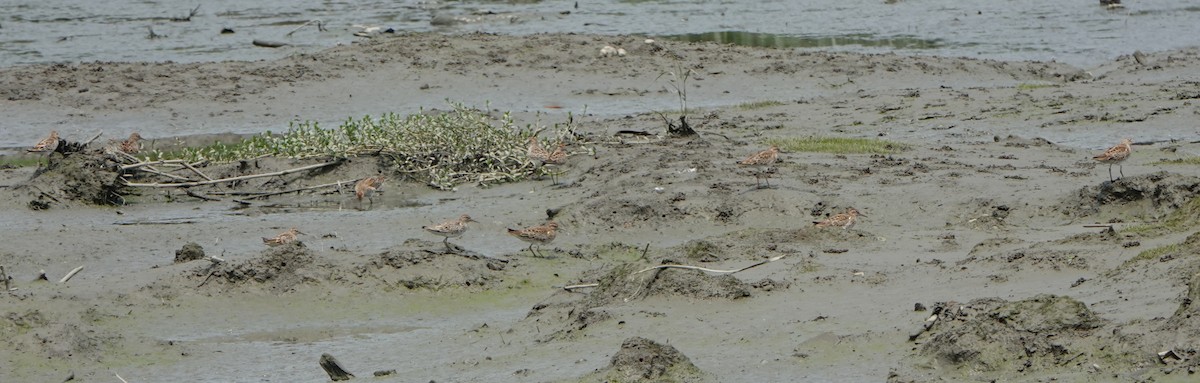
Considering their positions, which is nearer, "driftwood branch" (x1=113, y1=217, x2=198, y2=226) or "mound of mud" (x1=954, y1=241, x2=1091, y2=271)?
"mound of mud" (x1=954, y1=241, x2=1091, y2=271)

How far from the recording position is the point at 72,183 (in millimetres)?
13305

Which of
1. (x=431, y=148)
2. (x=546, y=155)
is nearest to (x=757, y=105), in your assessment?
(x=546, y=155)

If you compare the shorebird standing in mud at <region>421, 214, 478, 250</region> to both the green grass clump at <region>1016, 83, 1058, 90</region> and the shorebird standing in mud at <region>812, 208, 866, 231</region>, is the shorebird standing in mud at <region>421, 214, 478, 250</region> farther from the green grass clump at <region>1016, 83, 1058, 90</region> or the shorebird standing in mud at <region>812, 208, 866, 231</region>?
the green grass clump at <region>1016, 83, 1058, 90</region>

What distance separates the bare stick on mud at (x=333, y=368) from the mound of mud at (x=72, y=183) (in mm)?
6247

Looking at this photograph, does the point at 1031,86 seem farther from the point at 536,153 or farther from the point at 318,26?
the point at 318,26

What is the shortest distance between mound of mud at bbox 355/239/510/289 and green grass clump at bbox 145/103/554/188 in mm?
3482

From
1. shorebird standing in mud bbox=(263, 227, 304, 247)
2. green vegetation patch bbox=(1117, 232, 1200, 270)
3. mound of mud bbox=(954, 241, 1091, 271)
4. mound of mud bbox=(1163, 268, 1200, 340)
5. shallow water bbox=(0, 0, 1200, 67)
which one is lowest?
shallow water bbox=(0, 0, 1200, 67)

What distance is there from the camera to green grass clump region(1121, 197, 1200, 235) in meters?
9.25

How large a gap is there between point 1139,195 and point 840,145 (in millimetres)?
4189

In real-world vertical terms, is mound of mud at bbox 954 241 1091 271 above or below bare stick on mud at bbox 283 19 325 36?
above

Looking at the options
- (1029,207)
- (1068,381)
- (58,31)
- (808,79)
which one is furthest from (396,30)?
(1068,381)

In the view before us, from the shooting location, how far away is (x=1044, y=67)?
66.7ft

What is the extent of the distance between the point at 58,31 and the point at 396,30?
20.2 ft

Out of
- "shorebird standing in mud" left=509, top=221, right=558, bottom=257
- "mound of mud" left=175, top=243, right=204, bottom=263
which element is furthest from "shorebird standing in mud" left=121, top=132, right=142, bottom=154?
"shorebird standing in mud" left=509, top=221, right=558, bottom=257
